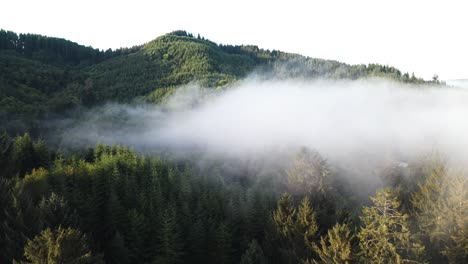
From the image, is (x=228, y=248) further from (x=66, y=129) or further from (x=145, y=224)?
(x=66, y=129)

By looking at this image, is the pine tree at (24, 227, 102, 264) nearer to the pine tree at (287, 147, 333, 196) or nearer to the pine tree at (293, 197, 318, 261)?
the pine tree at (293, 197, 318, 261)

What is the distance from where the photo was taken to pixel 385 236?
87.0 feet

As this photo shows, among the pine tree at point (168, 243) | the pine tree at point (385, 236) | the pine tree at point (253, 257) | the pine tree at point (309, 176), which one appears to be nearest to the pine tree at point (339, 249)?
the pine tree at point (385, 236)

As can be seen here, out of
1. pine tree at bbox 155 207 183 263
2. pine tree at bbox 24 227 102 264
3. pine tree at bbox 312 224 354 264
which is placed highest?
pine tree at bbox 24 227 102 264

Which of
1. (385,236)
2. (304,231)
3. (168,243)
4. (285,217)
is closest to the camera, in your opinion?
(385,236)

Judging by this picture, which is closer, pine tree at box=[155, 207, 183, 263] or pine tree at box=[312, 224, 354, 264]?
pine tree at box=[312, 224, 354, 264]

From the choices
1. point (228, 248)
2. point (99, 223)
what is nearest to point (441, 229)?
point (228, 248)

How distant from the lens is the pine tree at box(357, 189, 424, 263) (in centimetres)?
2600

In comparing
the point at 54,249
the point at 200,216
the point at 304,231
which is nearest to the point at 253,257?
the point at 304,231

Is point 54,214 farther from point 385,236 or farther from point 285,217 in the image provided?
point 385,236

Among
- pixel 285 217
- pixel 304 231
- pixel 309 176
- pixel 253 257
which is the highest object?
pixel 309 176

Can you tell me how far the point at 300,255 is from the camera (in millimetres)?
39469

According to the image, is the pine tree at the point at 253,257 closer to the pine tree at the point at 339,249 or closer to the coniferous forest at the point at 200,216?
the coniferous forest at the point at 200,216

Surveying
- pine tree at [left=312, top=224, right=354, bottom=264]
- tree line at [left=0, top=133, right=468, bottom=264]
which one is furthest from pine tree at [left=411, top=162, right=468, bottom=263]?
pine tree at [left=312, top=224, right=354, bottom=264]
